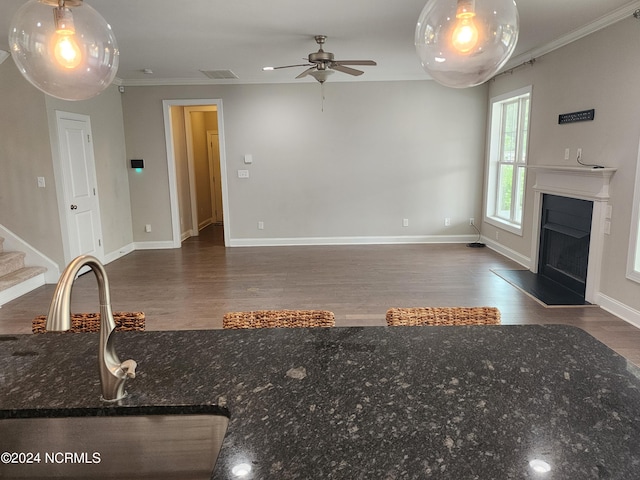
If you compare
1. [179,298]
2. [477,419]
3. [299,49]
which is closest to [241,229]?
[179,298]

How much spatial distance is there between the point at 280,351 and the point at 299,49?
14.8 ft

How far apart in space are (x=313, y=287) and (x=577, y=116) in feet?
10.9

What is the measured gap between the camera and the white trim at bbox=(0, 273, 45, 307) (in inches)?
176

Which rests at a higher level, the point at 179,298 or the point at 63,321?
the point at 63,321

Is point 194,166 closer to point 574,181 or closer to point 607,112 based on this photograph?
point 574,181

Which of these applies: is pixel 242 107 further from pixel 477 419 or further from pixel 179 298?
pixel 477 419

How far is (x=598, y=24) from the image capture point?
156 inches

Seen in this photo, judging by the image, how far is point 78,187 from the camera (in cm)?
539

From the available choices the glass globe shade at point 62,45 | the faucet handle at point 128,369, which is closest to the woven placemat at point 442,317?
the faucet handle at point 128,369

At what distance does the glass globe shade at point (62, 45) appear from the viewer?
1.30m

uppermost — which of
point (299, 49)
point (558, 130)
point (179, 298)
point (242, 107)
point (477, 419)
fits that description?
point (299, 49)

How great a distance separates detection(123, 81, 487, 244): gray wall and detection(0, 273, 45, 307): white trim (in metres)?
2.10

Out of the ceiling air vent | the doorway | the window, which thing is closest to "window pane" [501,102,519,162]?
the window

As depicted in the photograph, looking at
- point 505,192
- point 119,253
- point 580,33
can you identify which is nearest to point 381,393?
point 580,33
